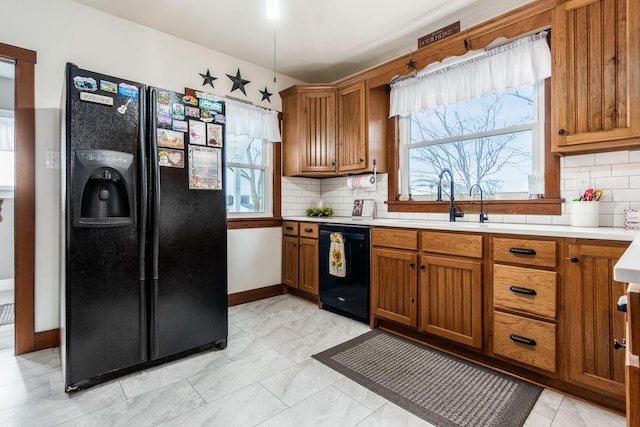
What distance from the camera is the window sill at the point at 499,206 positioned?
232cm

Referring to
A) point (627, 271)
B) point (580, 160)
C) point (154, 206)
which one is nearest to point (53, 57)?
point (154, 206)

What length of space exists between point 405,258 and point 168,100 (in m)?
2.06

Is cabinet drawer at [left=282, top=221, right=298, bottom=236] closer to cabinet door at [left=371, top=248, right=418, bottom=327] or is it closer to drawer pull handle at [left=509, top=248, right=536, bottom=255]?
cabinet door at [left=371, top=248, right=418, bottom=327]

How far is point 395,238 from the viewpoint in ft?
8.53

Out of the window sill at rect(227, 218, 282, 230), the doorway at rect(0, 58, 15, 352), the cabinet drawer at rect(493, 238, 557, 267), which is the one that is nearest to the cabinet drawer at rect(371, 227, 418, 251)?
the cabinet drawer at rect(493, 238, 557, 267)

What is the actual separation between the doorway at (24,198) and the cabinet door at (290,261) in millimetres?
2245

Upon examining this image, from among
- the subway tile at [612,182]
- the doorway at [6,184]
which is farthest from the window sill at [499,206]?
the doorway at [6,184]

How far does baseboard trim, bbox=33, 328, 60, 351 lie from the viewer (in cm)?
240

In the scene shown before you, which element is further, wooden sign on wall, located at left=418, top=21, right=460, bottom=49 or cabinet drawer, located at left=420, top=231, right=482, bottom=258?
wooden sign on wall, located at left=418, top=21, right=460, bottom=49

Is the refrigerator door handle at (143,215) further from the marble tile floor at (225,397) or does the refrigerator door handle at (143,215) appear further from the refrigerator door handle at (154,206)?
the marble tile floor at (225,397)

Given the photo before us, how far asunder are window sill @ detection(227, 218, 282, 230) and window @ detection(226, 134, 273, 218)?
11 centimetres

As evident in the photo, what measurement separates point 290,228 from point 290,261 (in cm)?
39

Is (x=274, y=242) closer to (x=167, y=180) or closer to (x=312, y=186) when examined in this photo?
(x=312, y=186)

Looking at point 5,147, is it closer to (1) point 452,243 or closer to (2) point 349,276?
(2) point 349,276
